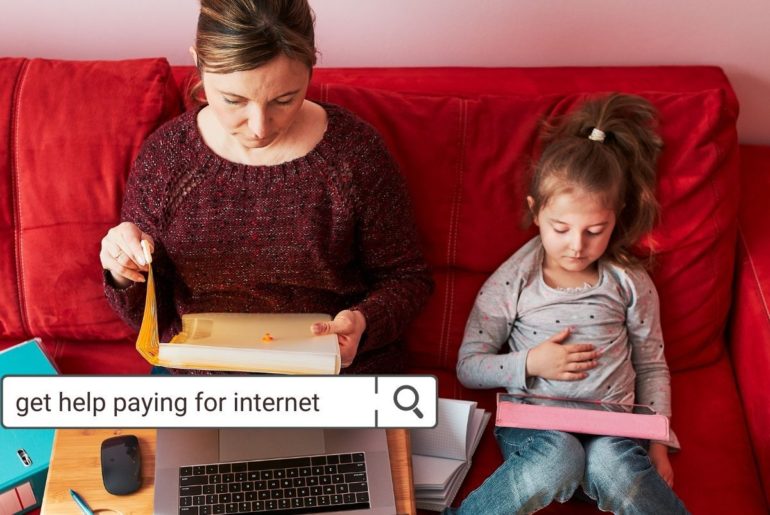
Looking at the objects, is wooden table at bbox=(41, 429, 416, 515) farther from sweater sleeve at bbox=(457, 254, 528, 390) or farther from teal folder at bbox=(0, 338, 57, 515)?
sweater sleeve at bbox=(457, 254, 528, 390)

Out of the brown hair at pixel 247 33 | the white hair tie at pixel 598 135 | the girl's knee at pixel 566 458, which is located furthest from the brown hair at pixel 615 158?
Result: the brown hair at pixel 247 33

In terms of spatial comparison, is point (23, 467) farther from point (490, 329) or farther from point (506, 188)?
point (506, 188)

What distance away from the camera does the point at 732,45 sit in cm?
181

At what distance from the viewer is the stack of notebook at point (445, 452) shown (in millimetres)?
1448

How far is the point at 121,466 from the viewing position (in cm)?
124

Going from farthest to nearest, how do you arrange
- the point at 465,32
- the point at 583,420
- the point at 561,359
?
the point at 465,32, the point at 561,359, the point at 583,420

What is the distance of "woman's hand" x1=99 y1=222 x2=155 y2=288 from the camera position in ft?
4.25

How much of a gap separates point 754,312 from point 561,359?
407mm

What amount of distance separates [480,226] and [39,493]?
3.05ft

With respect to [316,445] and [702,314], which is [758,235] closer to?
[702,314]

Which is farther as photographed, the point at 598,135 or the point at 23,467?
the point at 598,135

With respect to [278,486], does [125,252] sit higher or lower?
higher

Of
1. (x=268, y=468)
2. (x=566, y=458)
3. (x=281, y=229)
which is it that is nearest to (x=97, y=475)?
(x=268, y=468)

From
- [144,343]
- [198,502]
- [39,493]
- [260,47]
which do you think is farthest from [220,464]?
[260,47]
